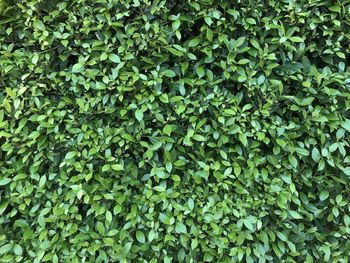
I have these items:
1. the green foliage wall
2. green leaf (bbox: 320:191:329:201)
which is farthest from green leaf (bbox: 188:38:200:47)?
green leaf (bbox: 320:191:329:201)

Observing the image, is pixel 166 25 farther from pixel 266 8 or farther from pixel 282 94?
pixel 282 94

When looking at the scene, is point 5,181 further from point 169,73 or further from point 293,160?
point 293,160

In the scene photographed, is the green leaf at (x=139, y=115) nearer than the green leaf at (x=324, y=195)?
Yes

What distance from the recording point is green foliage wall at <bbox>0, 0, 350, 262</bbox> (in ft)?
7.06

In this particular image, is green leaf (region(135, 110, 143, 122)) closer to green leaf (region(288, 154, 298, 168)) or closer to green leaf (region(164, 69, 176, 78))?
green leaf (region(164, 69, 176, 78))

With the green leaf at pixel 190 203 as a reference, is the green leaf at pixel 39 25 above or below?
above

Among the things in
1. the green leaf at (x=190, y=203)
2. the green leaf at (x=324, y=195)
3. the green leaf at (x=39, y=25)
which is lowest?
the green leaf at (x=190, y=203)

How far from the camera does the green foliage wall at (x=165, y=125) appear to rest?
7.06 feet

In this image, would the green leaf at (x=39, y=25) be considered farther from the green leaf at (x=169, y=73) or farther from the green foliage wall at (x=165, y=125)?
the green leaf at (x=169, y=73)

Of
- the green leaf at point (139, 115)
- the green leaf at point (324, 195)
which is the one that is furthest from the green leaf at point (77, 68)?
the green leaf at point (324, 195)

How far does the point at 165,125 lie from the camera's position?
2.18 meters

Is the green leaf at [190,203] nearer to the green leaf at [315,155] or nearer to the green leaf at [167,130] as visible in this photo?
the green leaf at [167,130]

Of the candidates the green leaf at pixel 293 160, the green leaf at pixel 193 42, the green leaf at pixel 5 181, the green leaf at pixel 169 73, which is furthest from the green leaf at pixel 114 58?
the green leaf at pixel 293 160

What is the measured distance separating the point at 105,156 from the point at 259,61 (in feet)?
3.61
